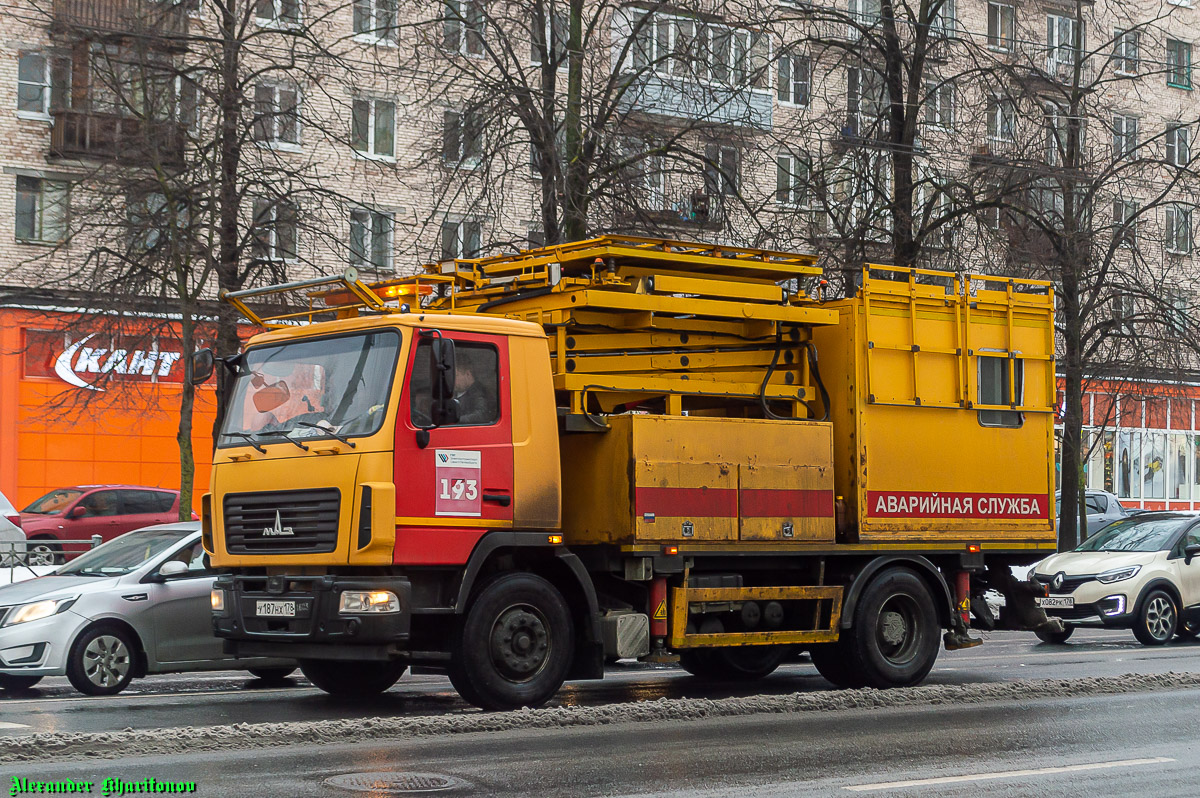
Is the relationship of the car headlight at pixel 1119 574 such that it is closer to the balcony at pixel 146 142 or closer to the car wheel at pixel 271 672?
the car wheel at pixel 271 672

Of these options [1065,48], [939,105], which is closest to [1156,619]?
[939,105]

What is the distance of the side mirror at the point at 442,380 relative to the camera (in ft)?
34.5

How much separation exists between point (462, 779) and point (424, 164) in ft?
45.6

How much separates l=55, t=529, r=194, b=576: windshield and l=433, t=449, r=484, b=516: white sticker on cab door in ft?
13.3

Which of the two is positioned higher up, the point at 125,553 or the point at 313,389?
the point at 313,389

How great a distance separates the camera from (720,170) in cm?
2052

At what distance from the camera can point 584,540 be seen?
11641 millimetres

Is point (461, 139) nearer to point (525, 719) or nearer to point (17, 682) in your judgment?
point (17, 682)

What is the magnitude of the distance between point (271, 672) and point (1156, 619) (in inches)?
427

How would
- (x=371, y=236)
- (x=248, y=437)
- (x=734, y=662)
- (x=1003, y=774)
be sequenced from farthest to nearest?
1. (x=371, y=236)
2. (x=734, y=662)
3. (x=248, y=437)
4. (x=1003, y=774)

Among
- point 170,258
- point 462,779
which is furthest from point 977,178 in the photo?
point 462,779

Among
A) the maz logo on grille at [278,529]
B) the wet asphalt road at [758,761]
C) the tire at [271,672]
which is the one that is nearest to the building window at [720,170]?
the tire at [271,672]

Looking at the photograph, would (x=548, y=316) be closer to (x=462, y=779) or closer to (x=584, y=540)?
(x=584, y=540)

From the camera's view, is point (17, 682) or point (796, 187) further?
point (796, 187)
